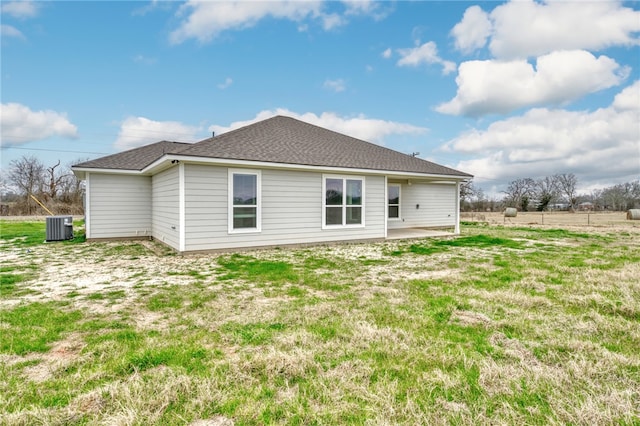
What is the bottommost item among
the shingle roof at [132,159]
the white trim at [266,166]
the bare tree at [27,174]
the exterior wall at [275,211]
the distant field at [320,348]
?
the distant field at [320,348]

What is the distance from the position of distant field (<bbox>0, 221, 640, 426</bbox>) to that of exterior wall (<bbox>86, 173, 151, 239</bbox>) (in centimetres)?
518

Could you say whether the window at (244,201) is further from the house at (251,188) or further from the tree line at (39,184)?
the tree line at (39,184)

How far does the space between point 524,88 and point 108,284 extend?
17.8 metres

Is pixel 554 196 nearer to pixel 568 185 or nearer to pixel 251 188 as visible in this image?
pixel 568 185

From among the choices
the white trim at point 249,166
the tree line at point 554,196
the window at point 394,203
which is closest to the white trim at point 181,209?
the white trim at point 249,166

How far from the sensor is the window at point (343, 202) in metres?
9.77

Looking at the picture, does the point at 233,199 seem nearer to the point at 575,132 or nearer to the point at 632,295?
the point at 632,295

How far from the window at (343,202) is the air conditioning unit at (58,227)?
8643 millimetres

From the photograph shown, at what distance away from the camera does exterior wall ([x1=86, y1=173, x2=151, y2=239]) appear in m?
10.4

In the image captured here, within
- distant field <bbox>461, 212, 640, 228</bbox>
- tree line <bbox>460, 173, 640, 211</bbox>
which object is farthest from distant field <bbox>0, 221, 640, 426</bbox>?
tree line <bbox>460, 173, 640, 211</bbox>

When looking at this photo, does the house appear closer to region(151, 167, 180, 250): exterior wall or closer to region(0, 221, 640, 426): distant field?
region(151, 167, 180, 250): exterior wall

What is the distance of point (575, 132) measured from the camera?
2447cm

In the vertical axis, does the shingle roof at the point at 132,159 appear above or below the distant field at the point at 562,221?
above

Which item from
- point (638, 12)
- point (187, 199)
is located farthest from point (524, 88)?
point (187, 199)
